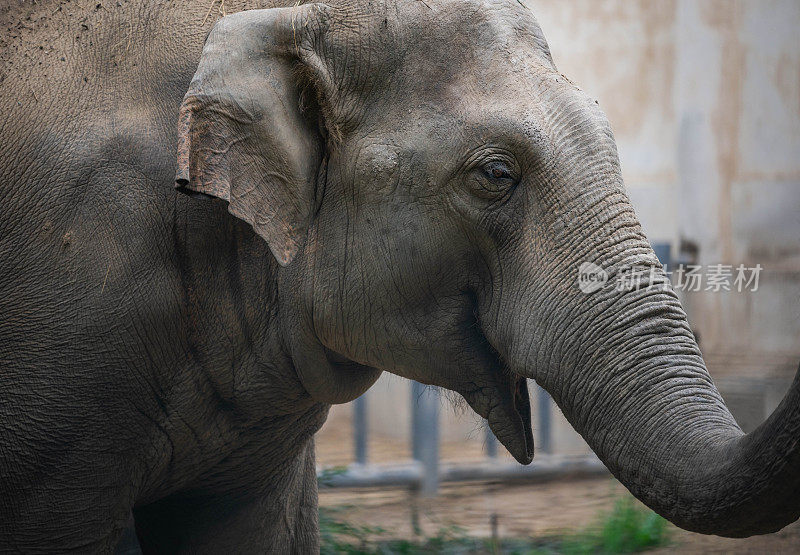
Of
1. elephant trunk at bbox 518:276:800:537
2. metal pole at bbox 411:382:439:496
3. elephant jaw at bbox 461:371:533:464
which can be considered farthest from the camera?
metal pole at bbox 411:382:439:496

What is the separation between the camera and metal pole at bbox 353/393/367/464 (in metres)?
5.59

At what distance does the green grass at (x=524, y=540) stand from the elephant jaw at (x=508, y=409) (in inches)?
77.8

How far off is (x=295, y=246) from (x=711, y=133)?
22.0 ft

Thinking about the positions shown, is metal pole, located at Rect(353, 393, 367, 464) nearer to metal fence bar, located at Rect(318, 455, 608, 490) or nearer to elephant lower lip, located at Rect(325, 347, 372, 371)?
metal fence bar, located at Rect(318, 455, 608, 490)

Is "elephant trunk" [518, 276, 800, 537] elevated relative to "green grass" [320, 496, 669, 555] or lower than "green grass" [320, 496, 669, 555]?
elevated

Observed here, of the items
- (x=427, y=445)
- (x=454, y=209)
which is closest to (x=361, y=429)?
(x=427, y=445)

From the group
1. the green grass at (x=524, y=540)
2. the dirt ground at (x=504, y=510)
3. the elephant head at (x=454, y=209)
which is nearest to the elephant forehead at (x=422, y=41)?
the elephant head at (x=454, y=209)

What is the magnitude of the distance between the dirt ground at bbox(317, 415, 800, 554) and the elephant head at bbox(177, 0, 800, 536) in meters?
2.57

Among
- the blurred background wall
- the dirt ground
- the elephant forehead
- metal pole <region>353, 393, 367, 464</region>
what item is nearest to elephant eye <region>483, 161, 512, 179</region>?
the elephant forehead

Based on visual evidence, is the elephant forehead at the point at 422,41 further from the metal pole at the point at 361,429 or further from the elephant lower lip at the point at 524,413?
the metal pole at the point at 361,429

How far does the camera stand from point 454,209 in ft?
7.15

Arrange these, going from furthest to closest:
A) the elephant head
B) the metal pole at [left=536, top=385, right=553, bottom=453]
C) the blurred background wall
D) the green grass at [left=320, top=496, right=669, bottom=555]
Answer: the blurred background wall, the metal pole at [left=536, top=385, right=553, bottom=453], the green grass at [left=320, top=496, right=669, bottom=555], the elephant head
